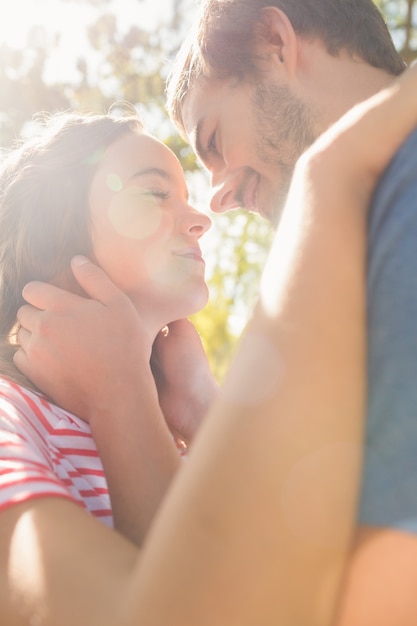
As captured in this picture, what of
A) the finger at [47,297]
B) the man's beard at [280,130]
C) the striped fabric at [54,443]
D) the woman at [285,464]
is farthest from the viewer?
the man's beard at [280,130]

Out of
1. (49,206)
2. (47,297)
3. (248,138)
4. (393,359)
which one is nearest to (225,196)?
(248,138)

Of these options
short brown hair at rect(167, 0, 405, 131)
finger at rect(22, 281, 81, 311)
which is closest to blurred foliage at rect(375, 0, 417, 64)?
short brown hair at rect(167, 0, 405, 131)

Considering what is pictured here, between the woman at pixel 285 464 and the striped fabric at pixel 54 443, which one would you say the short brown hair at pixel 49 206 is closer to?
the striped fabric at pixel 54 443

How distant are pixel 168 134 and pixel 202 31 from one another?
6363 mm

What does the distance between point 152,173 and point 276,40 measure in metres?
0.91

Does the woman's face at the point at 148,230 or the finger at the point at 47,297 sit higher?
the woman's face at the point at 148,230

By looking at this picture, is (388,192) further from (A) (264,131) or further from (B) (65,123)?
(B) (65,123)

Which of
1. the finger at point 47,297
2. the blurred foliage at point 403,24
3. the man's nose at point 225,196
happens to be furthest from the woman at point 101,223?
the blurred foliage at point 403,24

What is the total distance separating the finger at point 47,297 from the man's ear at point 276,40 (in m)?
1.44

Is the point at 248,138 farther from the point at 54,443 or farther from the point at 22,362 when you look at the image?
the point at 54,443

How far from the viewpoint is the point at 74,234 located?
2.62 m

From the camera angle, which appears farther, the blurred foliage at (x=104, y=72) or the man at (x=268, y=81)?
the blurred foliage at (x=104, y=72)

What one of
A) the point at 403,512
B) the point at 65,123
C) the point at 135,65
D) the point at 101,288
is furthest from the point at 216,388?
the point at 135,65

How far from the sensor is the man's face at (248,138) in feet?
9.29
